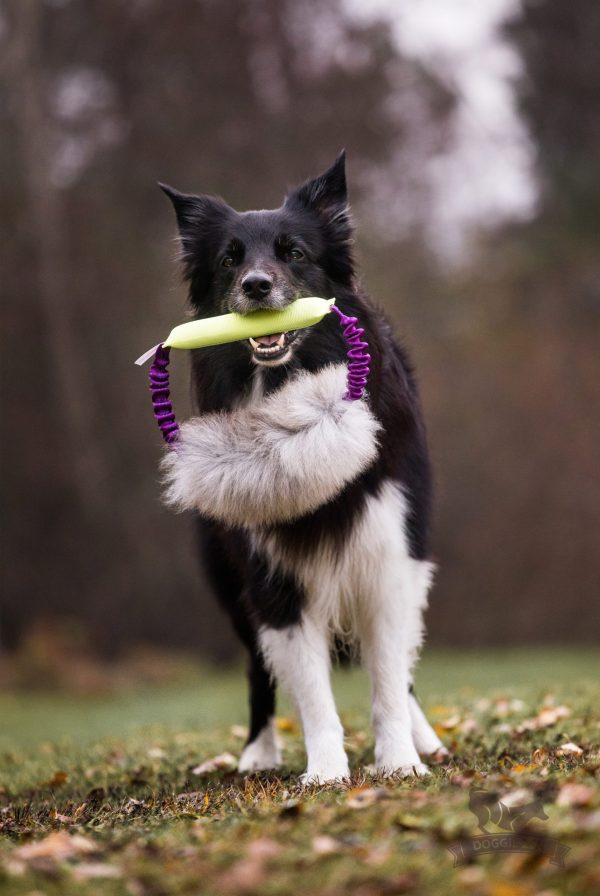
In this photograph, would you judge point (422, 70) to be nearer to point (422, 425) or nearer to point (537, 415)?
point (537, 415)

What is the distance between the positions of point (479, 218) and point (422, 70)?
252 cm

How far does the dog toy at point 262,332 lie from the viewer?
16.0ft

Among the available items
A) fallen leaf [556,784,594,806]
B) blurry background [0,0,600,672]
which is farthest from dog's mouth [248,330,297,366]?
blurry background [0,0,600,672]

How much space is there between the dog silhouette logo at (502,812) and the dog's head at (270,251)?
2.17 metres

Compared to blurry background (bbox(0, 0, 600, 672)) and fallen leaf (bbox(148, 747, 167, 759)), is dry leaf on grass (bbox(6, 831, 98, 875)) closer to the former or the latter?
fallen leaf (bbox(148, 747, 167, 759))

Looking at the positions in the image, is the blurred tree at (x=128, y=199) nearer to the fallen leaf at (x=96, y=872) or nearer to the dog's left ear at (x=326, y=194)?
the dog's left ear at (x=326, y=194)

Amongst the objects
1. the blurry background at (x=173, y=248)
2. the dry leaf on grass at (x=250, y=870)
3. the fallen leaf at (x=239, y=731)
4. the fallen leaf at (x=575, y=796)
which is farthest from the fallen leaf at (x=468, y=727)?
the blurry background at (x=173, y=248)

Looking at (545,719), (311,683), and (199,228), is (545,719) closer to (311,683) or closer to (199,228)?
(311,683)

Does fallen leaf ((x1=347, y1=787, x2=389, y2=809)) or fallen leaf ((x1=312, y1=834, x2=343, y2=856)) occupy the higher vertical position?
fallen leaf ((x1=312, y1=834, x2=343, y2=856))

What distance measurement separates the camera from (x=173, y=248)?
1733cm

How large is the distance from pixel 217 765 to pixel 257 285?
9.03 feet

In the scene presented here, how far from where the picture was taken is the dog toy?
16.0 ft

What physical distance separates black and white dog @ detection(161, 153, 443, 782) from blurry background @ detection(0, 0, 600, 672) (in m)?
12.1

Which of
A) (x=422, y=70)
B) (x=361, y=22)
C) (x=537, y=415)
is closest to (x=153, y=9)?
(x=361, y=22)
